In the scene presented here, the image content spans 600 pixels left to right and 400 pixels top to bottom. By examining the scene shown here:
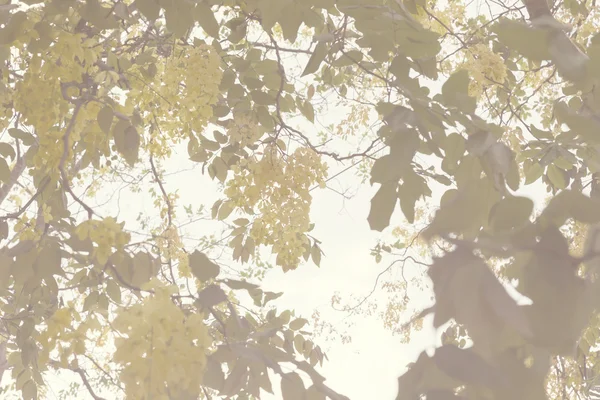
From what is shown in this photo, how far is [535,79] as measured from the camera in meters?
2.96

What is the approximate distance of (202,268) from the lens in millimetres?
1018

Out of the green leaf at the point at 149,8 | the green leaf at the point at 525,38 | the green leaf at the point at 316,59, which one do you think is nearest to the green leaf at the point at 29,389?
the green leaf at the point at 149,8

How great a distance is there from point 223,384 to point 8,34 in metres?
0.80

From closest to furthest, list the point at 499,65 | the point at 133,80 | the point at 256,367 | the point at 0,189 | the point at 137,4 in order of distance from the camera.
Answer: the point at 256,367, the point at 137,4, the point at 133,80, the point at 499,65, the point at 0,189

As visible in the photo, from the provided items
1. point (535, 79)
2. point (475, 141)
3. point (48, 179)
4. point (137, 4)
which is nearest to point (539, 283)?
point (475, 141)

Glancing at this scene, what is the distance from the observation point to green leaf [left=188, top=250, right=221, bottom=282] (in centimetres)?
101

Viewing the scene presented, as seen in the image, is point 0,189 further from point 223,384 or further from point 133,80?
point 223,384

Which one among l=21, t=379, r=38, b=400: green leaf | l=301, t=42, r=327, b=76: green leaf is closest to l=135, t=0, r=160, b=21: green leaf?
l=301, t=42, r=327, b=76: green leaf

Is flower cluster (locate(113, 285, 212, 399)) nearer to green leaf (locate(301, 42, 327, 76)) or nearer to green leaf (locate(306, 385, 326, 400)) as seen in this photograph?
green leaf (locate(306, 385, 326, 400))

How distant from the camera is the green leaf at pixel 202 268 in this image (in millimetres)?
1013

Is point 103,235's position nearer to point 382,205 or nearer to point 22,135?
point 22,135

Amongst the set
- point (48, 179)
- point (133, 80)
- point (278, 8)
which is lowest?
point (278, 8)

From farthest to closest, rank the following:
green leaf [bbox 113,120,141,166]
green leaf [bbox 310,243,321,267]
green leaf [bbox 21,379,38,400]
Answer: green leaf [bbox 310,243,321,267] → green leaf [bbox 21,379,38,400] → green leaf [bbox 113,120,141,166]

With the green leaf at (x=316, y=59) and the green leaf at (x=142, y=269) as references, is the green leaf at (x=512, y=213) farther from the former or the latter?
the green leaf at (x=142, y=269)
